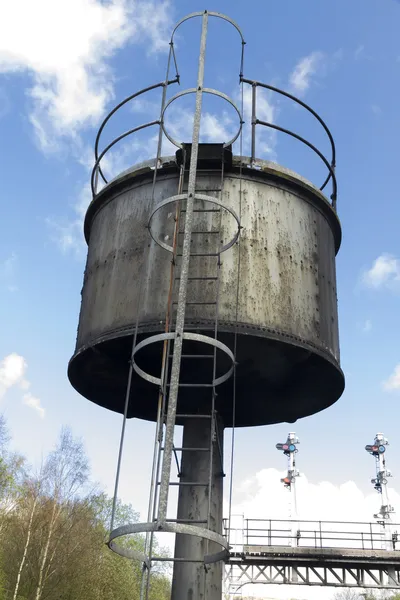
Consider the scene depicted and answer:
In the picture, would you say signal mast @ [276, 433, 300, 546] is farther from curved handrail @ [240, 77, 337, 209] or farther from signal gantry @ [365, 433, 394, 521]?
curved handrail @ [240, 77, 337, 209]

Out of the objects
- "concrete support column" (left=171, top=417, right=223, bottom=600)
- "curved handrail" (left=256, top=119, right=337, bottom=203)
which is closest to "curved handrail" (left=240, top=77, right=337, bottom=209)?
"curved handrail" (left=256, top=119, right=337, bottom=203)

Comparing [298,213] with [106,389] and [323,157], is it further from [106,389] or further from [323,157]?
[106,389]

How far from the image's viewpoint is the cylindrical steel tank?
366 inches

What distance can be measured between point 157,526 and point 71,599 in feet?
81.0

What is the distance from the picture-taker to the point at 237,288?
9.23 m

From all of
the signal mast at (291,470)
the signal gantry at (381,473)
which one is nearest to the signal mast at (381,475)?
the signal gantry at (381,473)

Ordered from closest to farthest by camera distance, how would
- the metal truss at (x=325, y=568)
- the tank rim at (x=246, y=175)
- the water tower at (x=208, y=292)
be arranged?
the water tower at (x=208, y=292), the tank rim at (x=246, y=175), the metal truss at (x=325, y=568)

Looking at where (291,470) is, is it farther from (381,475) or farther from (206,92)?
(206,92)

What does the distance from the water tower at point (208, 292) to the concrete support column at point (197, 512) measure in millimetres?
19

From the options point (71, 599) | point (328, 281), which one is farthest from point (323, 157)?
point (71, 599)

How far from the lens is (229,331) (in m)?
8.95

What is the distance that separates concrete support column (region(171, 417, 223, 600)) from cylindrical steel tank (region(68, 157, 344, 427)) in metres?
0.80

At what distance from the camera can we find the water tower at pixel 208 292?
922 cm

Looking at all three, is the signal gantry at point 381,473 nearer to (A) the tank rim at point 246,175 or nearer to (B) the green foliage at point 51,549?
(B) the green foliage at point 51,549
